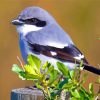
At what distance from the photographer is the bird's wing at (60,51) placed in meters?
3.69

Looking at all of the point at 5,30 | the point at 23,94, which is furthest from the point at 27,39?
the point at 5,30

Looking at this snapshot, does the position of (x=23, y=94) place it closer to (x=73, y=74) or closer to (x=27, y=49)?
(x=73, y=74)

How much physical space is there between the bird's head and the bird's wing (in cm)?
24

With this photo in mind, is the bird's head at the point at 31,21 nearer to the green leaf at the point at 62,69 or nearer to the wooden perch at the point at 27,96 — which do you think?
the wooden perch at the point at 27,96

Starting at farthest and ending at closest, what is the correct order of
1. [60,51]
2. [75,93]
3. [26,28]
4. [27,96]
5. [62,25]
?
[62,25]
[26,28]
[60,51]
[27,96]
[75,93]

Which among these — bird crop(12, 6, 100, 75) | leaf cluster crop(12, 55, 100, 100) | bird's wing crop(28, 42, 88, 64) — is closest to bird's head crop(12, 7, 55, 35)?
bird crop(12, 6, 100, 75)

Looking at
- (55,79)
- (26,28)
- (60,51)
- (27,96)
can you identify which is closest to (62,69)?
(55,79)

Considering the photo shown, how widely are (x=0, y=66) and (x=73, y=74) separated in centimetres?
455

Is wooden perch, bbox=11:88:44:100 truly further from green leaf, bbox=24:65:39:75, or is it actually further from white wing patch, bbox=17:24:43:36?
white wing patch, bbox=17:24:43:36

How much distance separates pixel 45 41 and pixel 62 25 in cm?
276

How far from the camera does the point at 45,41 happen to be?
3.78m

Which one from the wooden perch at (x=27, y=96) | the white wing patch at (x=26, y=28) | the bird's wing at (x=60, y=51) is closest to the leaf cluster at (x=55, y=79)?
the wooden perch at (x=27, y=96)

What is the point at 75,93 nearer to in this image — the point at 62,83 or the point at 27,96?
the point at 62,83

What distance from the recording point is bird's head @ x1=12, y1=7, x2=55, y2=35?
4.01m
